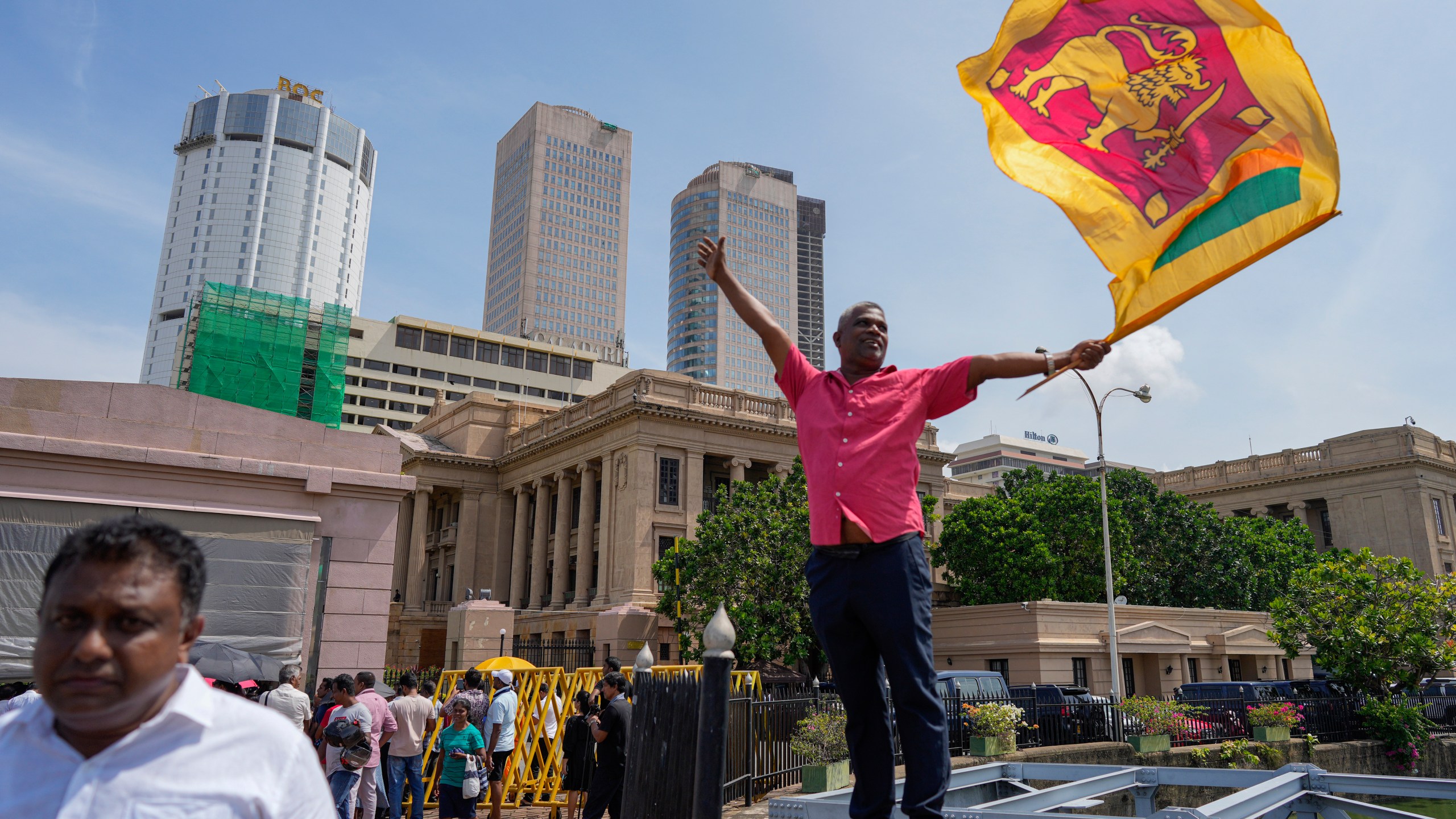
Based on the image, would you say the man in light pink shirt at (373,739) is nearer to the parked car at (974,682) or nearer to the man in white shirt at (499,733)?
the man in white shirt at (499,733)

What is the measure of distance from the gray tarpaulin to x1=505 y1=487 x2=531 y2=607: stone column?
1415 inches

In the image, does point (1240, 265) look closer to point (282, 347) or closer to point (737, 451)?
point (737, 451)

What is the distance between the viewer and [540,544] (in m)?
50.4

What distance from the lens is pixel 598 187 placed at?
6019 inches

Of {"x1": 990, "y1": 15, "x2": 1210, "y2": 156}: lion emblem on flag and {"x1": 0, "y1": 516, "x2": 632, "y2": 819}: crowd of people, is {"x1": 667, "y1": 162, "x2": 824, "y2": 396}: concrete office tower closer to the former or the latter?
{"x1": 990, "y1": 15, "x2": 1210, "y2": 156}: lion emblem on flag

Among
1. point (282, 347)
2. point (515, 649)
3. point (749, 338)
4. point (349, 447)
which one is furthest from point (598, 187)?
point (349, 447)

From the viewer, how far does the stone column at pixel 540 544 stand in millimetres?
49719

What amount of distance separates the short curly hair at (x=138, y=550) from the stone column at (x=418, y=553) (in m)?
53.7

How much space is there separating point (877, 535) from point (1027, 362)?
971mm

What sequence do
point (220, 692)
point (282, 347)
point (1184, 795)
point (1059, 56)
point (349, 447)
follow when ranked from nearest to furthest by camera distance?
1. point (220, 692)
2. point (1059, 56)
3. point (1184, 795)
4. point (349, 447)
5. point (282, 347)

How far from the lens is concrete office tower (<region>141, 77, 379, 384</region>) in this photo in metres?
134

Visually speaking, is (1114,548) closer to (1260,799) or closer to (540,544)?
(540,544)

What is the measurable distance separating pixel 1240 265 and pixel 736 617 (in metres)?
28.6

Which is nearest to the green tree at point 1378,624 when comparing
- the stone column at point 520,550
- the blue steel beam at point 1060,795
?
the blue steel beam at point 1060,795
